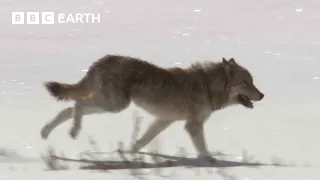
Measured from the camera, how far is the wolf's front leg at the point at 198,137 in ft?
24.9

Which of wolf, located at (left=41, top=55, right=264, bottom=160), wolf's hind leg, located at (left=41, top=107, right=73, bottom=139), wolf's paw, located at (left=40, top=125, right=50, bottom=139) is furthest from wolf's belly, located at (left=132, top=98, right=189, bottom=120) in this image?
wolf's paw, located at (left=40, top=125, right=50, bottom=139)

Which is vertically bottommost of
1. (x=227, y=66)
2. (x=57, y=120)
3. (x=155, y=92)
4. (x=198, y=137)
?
(x=198, y=137)

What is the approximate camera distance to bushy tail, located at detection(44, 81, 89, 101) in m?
7.70

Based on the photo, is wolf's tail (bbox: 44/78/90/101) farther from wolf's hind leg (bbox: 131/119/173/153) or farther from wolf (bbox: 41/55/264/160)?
wolf's hind leg (bbox: 131/119/173/153)

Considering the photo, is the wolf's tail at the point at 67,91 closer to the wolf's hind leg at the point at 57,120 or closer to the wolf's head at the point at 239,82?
the wolf's hind leg at the point at 57,120

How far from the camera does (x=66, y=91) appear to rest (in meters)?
7.71

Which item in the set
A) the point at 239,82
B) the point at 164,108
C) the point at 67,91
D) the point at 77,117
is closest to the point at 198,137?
the point at 164,108

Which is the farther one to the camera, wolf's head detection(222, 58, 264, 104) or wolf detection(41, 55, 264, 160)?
wolf's head detection(222, 58, 264, 104)

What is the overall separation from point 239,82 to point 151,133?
1.09 metres

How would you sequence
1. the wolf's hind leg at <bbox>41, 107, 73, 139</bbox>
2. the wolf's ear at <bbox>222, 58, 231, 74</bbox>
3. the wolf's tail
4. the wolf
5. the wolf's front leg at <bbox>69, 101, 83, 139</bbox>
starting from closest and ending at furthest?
the wolf < the wolf's front leg at <bbox>69, 101, 83, 139</bbox> < the wolf's tail < the wolf's hind leg at <bbox>41, 107, 73, 139</bbox> < the wolf's ear at <bbox>222, 58, 231, 74</bbox>

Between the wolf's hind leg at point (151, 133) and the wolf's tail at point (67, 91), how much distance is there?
2.46ft

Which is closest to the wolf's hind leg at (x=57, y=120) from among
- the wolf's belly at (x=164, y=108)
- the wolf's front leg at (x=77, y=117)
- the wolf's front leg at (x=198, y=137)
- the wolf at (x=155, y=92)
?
the wolf at (x=155, y=92)

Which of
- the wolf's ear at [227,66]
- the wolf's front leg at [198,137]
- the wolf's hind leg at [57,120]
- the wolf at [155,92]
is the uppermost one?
the wolf's ear at [227,66]

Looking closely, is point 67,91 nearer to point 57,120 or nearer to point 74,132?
point 57,120
